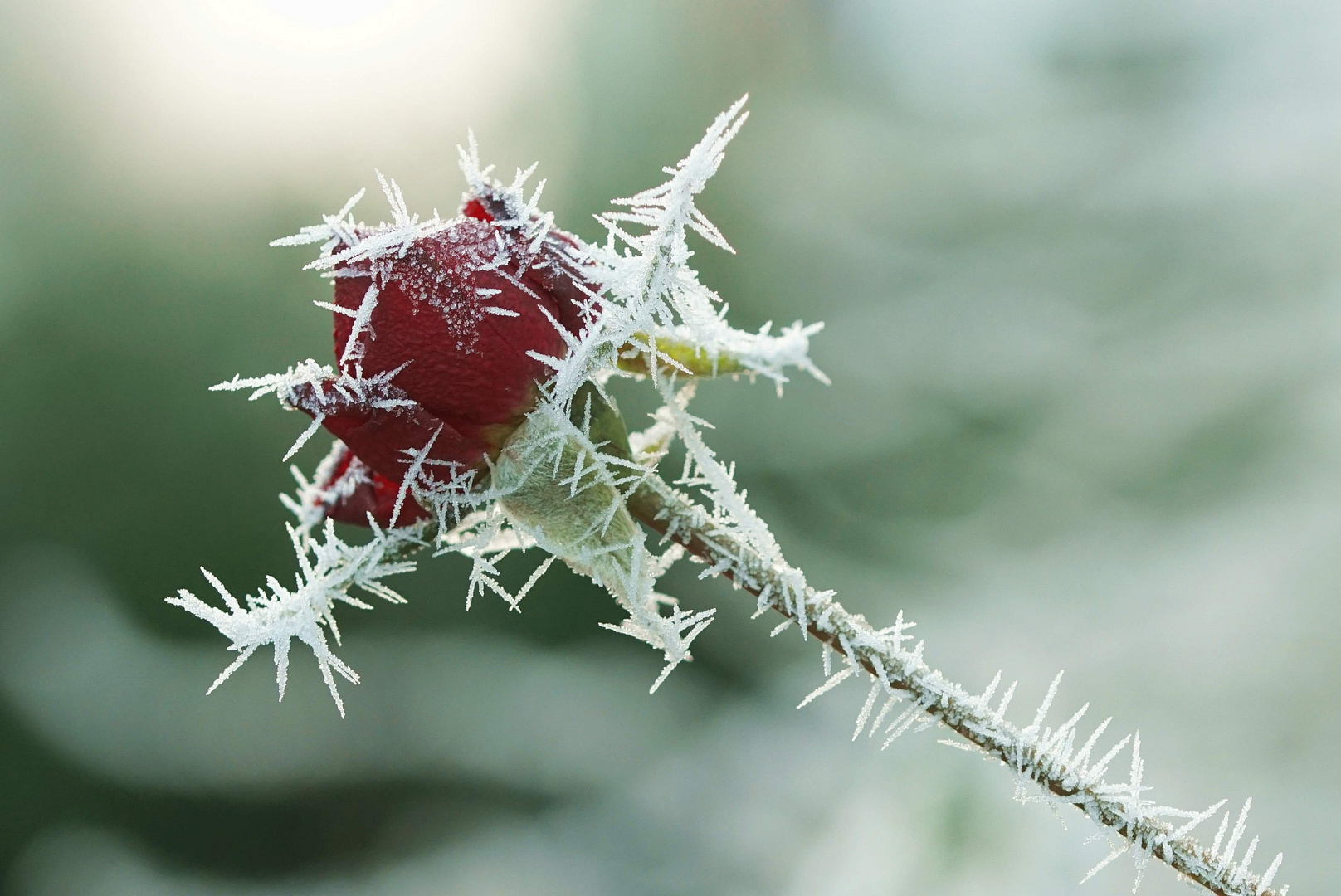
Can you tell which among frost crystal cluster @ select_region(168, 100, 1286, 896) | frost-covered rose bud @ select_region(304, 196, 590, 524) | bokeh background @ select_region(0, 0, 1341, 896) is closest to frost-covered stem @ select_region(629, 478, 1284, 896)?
frost crystal cluster @ select_region(168, 100, 1286, 896)

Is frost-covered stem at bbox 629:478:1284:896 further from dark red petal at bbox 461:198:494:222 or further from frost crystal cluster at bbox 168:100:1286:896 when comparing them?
dark red petal at bbox 461:198:494:222

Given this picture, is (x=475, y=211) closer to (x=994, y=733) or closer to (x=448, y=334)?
(x=448, y=334)

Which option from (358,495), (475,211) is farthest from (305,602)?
(475,211)

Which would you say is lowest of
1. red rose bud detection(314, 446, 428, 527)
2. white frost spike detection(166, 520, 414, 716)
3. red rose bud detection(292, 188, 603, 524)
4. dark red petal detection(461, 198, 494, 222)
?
white frost spike detection(166, 520, 414, 716)

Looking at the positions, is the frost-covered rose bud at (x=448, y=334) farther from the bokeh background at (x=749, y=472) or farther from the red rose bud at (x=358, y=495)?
the bokeh background at (x=749, y=472)

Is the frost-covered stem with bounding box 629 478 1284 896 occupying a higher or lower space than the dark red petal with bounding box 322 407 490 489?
higher

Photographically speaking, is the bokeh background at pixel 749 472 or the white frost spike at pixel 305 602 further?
the bokeh background at pixel 749 472

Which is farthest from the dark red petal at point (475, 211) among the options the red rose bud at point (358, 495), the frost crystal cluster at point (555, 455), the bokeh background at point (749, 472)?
the bokeh background at point (749, 472)
